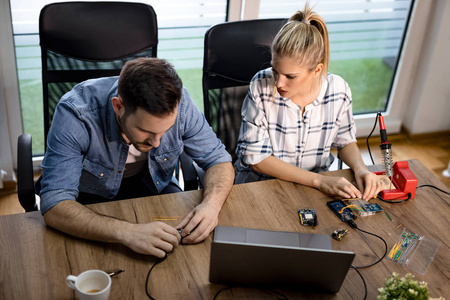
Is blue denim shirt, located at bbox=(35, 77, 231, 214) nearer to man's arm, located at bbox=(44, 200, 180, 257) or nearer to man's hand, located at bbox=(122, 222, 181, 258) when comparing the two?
man's arm, located at bbox=(44, 200, 180, 257)

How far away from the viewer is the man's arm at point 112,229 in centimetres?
129

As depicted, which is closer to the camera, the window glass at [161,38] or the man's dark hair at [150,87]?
the man's dark hair at [150,87]

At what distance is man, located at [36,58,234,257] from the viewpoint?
4.34 feet

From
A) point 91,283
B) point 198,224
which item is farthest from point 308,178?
point 91,283

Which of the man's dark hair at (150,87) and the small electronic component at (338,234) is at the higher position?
the man's dark hair at (150,87)

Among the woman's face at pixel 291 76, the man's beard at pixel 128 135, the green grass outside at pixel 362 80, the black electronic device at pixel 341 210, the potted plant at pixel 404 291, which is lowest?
the green grass outside at pixel 362 80

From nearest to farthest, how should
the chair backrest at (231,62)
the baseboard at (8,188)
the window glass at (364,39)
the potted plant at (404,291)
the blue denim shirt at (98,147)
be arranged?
1. the potted plant at (404,291)
2. the blue denim shirt at (98,147)
3. the chair backrest at (231,62)
4. the baseboard at (8,188)
5. the window glass at (364,39)

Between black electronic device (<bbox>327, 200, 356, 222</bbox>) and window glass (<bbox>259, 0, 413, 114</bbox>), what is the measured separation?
1.51m

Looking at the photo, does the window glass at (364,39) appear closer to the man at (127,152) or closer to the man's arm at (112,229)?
the man at (127,152)

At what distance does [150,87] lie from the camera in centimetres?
132

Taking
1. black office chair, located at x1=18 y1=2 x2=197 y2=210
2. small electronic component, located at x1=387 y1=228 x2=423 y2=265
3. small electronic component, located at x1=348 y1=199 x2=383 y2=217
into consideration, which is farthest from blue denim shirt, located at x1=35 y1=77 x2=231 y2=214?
small electronic component, located at x1=387 y1=228 x2=423 y2=265

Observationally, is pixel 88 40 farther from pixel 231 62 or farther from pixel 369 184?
Result: pixel 369 184

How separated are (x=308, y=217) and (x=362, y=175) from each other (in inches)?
12.6

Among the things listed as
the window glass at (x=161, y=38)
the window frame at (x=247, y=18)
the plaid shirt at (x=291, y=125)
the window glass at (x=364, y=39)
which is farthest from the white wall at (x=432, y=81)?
the plaid shirt at (x=291, y=125)
